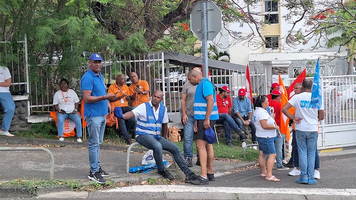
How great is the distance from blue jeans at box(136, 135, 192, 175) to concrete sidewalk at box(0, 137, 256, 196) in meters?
0.36

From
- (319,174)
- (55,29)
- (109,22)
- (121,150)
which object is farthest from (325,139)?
(55,29)

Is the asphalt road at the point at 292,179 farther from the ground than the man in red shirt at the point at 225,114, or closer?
closer

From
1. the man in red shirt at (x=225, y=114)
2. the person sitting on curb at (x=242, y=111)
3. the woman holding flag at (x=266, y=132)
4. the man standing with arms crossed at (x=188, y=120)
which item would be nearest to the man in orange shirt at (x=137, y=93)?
the man in red shirt at (x=225, y=114)

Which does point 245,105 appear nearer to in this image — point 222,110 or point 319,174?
point 222,110

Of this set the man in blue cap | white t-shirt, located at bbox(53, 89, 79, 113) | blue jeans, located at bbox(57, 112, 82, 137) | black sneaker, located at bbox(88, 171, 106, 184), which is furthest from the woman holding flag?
white t-shirt, located at bbox(53, 89, 79, 113)

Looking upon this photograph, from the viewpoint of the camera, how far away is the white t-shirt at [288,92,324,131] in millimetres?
7422

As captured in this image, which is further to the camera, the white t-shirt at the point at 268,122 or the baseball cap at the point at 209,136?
the white t-shirt at the point at 268,122

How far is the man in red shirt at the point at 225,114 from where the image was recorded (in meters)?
11.0

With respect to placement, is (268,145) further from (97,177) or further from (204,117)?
(97,177)

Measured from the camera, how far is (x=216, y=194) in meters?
6.44

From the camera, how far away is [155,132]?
23.3ft

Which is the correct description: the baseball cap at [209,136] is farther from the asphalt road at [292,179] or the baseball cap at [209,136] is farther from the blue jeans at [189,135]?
the blue jeans at [189,135]

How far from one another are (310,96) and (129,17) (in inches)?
249

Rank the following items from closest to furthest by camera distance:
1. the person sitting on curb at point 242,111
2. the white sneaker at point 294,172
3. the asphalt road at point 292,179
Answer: the asphalt road at point 292,179 < the white sneaker at point 294,172 < the person sitting on curb at point 242,111
